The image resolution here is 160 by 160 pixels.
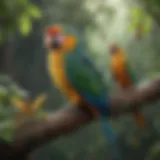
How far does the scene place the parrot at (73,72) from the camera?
0.89 meters

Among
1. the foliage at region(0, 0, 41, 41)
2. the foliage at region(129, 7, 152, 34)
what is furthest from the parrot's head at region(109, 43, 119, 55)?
the foliage at region(0, 0, 41, 41)

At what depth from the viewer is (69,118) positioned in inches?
35.6

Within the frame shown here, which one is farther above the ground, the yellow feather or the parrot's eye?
the parrot's eye

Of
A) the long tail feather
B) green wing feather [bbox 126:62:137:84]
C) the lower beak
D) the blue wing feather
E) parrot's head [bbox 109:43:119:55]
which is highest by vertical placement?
parrot's head [bbox 109:43:119:55]

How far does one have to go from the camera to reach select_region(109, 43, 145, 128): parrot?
1.02m

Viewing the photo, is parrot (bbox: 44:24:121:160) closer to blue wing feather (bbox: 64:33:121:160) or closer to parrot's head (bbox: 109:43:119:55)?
blue wing feather (bbox: 64:33:121:160)

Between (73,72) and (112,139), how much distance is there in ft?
0.74

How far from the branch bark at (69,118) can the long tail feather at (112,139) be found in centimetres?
4

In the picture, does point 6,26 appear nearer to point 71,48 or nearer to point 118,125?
point 71,48

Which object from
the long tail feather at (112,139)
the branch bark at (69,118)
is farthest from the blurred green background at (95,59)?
the branch bark at (69,118)

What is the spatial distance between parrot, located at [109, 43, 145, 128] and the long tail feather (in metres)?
0.08

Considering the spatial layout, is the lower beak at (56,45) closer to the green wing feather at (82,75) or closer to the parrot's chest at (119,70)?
the green wing feather at (82,75)

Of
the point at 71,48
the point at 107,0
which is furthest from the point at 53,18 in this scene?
the point at 71,48

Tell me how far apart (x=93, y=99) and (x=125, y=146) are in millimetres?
257
